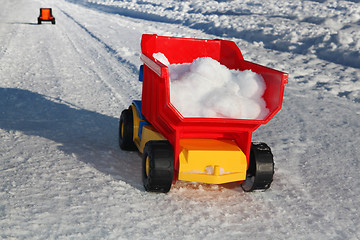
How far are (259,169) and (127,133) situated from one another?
5.16 ft

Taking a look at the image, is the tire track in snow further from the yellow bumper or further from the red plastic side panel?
the red plastic side panel

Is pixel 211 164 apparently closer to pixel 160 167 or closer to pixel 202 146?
pixel 202 146

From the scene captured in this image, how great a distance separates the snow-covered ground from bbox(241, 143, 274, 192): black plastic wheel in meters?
0.10

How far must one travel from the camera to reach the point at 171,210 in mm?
3143

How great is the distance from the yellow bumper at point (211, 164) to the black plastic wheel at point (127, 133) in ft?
3.63

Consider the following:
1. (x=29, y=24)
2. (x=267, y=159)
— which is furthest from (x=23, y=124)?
(x=29, y=24)

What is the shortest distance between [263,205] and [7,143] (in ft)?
9.09

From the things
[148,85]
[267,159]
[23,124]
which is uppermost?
[148,85]

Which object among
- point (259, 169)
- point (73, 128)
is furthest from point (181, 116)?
point (73, 128)

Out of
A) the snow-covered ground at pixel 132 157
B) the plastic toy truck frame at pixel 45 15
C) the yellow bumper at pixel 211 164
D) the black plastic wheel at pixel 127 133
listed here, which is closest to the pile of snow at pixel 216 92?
the yellow bumper at pixel 211 164

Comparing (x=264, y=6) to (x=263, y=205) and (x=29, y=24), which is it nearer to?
(x=29, y=24)

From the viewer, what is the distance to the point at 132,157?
4324mm

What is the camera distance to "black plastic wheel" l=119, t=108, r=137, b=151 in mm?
4381

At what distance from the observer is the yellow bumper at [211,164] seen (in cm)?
330
